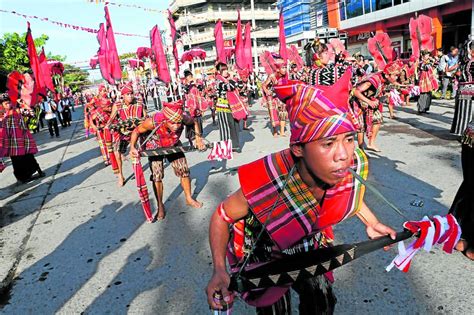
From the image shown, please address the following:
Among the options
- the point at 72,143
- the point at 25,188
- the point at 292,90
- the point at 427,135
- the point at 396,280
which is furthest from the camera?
the point at 72,143

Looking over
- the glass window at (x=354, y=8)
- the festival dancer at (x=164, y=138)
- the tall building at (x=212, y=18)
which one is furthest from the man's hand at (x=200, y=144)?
the tall building at (x=212, y=18)

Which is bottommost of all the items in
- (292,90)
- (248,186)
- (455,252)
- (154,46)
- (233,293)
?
(455,252)

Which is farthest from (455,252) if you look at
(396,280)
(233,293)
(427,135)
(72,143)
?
(72,143)

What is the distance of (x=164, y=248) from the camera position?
12.5ft

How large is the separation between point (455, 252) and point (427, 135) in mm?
5362

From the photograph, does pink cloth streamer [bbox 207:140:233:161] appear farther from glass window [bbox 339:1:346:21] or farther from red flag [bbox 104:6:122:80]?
glass window [bbox 339:1:346:21]

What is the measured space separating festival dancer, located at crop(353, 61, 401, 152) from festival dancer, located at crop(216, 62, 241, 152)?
117 inches

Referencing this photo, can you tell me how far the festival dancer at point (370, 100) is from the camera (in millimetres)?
5551

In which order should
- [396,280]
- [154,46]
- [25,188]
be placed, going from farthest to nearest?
[154,46] → [25,188] → [396,280]

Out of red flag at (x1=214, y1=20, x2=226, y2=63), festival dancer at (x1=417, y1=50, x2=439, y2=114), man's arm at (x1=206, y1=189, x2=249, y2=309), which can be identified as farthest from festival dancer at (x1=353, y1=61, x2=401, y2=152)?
red flag at (x1=214, y1=20, x2=226, y2=63)

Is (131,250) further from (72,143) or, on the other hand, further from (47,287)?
(72,143)

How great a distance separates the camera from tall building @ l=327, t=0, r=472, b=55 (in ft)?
69.9

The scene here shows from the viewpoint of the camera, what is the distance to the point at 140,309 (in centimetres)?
281

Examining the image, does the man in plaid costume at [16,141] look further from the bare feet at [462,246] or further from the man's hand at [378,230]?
the bare feet at [462,246]
